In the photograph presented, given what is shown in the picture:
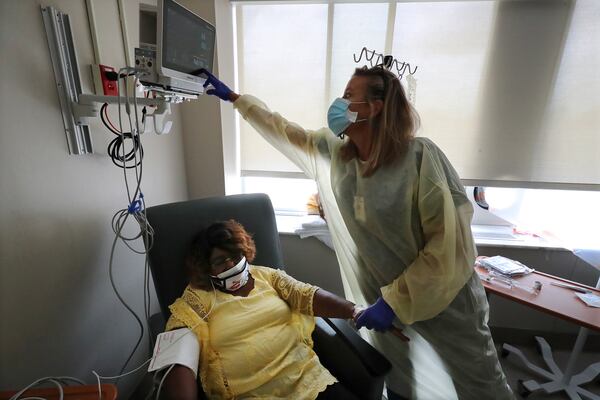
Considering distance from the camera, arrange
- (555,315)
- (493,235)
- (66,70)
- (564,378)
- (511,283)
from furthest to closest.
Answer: (493,235)
(564,378)
(511,283)
(555,315)
(66,70)

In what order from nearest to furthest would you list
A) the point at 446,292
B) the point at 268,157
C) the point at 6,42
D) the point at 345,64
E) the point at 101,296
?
the point at 6,42 < the point at 446,292 < the point at 101,296 < the point at 345,64 < the point at 268,157

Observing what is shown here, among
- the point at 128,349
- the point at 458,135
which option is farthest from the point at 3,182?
the point at 458,135

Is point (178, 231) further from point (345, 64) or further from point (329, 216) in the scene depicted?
point (345, 64)

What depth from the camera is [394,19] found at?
1633 mm

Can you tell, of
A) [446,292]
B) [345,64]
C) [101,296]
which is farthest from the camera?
[345,64]

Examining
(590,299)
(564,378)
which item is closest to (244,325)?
(590,299)

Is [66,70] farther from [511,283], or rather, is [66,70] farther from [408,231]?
[511,283]

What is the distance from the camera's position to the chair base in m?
1.49

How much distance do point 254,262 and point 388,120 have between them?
838 mm

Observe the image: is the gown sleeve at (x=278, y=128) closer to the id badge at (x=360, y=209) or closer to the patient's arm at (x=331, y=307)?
the id badge at (x=360, y=209)

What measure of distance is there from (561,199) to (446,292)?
5.31ft

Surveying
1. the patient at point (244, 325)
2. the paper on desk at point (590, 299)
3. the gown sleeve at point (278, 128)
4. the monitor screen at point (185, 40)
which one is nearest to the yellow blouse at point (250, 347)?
the patient at point (244, 325)

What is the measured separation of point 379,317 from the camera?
100cm

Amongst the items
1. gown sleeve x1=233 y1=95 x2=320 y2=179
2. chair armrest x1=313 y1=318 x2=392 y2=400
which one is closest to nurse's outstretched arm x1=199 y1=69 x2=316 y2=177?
gown sleeve x1=233 y1=95 x2=320 y2=179
